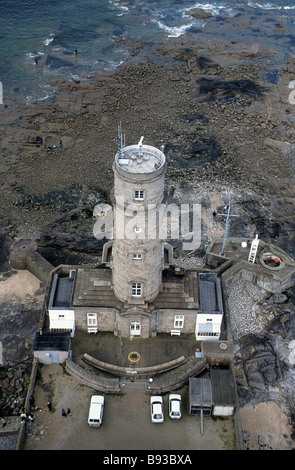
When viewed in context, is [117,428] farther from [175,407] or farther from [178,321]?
[178,321]

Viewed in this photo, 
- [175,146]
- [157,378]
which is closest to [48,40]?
[175,146]

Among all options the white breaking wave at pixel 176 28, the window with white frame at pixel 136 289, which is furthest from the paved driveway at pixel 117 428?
the white breaking wave at pixel 176 28

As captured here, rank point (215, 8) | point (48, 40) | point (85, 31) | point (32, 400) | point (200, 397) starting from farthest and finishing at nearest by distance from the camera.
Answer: point (215, 8) < point (85, 31) < point (48, 40) < point (32, 400) < point (200, 397)

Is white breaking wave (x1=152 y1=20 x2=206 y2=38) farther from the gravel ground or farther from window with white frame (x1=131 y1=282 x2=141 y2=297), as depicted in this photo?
window with white frame (x1=131 y1=282 x2=141 y2=297)

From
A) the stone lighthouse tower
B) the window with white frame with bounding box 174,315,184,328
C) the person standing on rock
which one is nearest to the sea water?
the stone lighthouse tower

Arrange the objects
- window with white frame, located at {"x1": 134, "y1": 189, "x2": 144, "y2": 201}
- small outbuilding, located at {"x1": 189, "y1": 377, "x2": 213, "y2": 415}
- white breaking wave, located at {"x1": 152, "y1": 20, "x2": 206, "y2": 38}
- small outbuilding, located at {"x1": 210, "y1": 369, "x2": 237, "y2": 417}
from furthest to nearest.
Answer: white breaking wave, located at {"x1": 152, "y1": 20, "x2": 206, "y2": 38}, small outbuilding, located at {"x1": 210, "y1": 369, "x2": 237, "y2": 417}, small outbuilding, located at {"x1": 189, "y1": 377, "x2": 213, "y2": 415}, window with white frame, located at {"x1": 134, "y1": 189, "x2": 144, "y2": 201}
